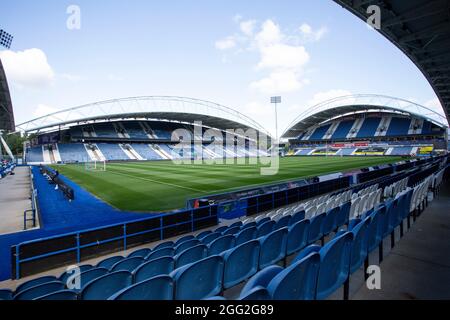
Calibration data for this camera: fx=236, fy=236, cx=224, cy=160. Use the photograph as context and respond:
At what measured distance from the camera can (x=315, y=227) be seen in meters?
4.43

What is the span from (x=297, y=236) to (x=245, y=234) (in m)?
0.91

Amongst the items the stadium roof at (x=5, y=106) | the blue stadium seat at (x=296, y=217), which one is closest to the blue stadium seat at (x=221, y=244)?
the blue stadium seat at (x=296, y=217)

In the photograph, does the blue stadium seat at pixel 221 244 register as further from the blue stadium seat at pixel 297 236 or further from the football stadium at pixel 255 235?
the blue stadium seat at pixel 297 236

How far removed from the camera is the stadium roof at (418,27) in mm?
10019

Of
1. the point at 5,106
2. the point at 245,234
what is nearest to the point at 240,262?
the point at 245,234

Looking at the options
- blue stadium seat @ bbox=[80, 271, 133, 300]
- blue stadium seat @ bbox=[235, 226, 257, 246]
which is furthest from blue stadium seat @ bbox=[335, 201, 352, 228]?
blue stadium seat @ bbox=[80, 271, 133, 300]

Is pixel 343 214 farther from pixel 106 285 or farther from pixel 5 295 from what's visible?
pixel 5 295

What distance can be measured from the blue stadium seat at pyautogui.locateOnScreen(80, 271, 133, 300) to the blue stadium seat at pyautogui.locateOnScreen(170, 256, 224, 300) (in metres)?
0.59

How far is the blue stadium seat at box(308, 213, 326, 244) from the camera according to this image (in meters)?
4.29

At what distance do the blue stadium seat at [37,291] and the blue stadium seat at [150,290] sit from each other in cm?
180

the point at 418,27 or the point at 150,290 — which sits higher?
the point at 418,27

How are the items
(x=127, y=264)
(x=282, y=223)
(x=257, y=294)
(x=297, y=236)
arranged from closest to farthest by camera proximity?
(x=257, y=294) < (x=127, y=264) < (x=297, y=236) < (x=282, y=223)

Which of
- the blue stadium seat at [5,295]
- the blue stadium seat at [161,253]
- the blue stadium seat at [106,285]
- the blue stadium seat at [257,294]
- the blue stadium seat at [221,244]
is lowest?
the blue stadium seat at [161,253]
